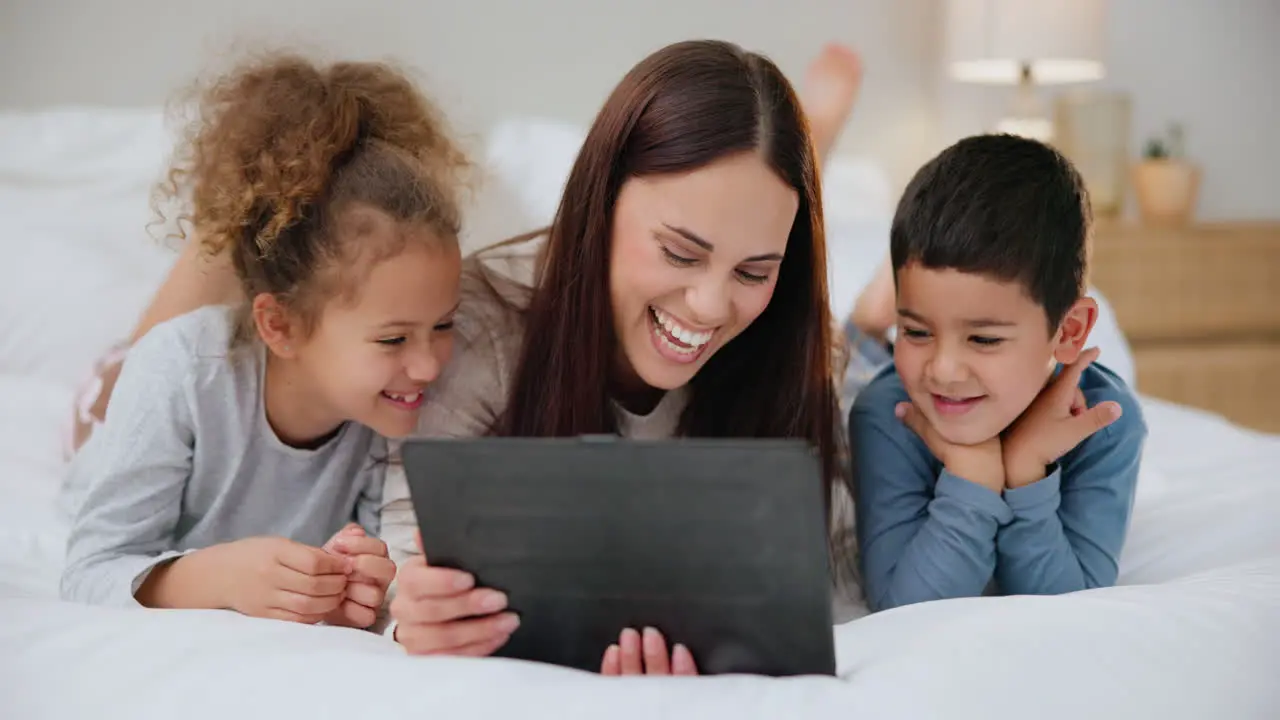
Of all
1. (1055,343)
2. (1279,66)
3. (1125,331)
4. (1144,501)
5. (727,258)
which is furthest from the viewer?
(1279,66)

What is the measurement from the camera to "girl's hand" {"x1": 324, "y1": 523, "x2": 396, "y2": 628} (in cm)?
114

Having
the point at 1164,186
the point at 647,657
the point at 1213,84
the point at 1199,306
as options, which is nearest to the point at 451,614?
the point at 647,657

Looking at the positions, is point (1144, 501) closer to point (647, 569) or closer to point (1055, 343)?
point (1055, 343)

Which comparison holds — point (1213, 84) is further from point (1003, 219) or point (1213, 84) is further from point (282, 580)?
point (282, 580)

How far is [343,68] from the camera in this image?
1403 mm

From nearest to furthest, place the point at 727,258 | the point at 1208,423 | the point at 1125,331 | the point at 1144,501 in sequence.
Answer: the point at 727,258, the point at 1144,501, the point at 1208,423, the point at 1125,331

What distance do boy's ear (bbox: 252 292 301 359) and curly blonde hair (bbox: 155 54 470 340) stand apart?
0.04 feet

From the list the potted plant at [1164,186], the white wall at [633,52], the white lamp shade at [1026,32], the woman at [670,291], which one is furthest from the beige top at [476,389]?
the potted plant at [1164,186]

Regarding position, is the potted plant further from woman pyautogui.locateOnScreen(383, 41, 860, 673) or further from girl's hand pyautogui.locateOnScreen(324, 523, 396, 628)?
girl's hand pyautogui.locateOnScreen(324, 523, 396, 628)

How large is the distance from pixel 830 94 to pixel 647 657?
4.19 feet

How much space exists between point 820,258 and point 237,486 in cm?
66

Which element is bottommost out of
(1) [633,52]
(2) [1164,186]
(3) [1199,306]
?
(3) [1199,306]

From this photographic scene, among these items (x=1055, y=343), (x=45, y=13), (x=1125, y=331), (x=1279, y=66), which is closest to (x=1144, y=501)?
(x=1055, y=343)

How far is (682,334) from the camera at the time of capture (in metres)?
1.24
